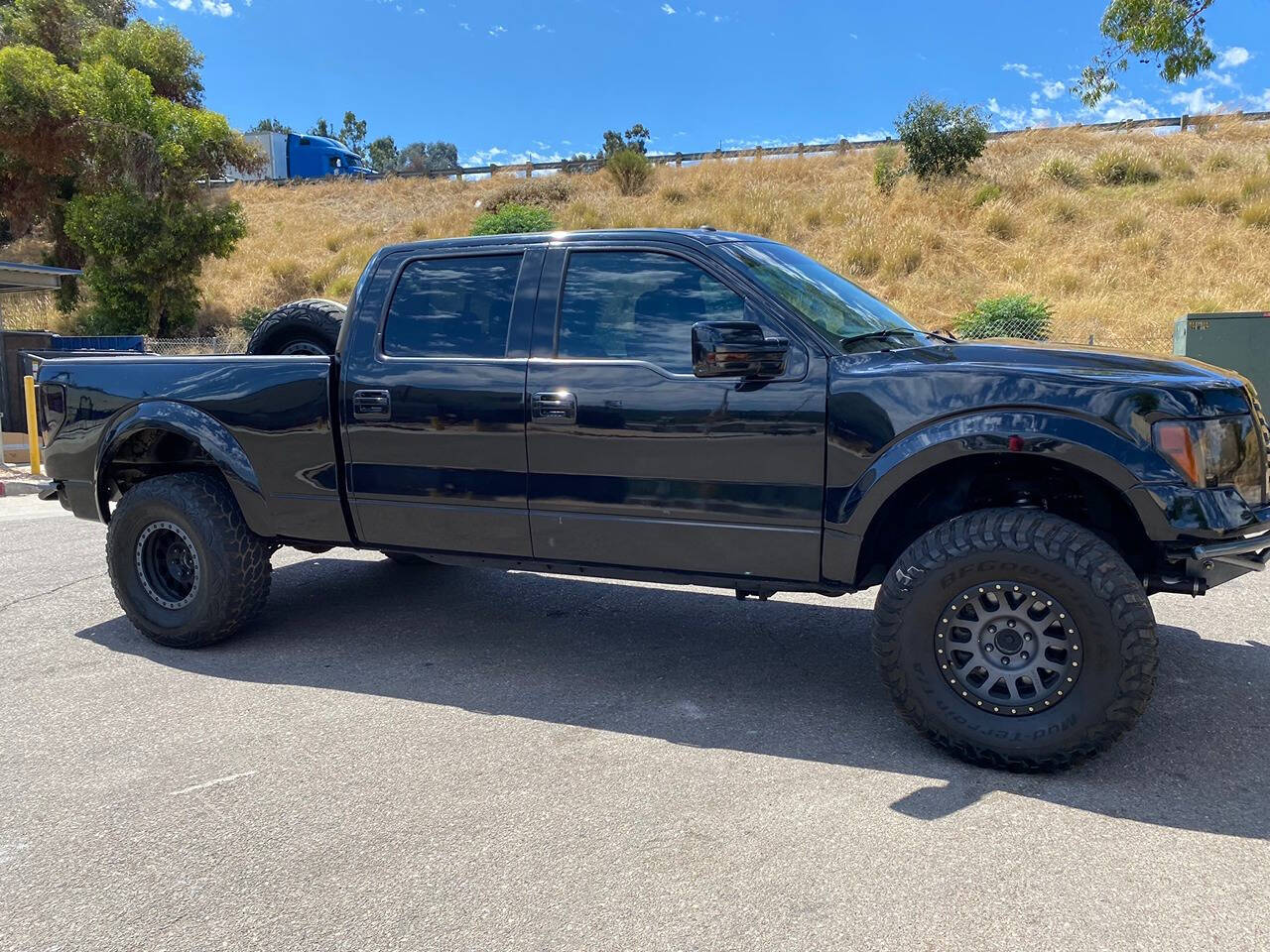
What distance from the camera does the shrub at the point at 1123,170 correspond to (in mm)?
23578

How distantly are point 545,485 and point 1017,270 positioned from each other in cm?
1749

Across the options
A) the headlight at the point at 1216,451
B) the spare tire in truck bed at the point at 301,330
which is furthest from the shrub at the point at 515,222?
the headlight at the point at 1216,451

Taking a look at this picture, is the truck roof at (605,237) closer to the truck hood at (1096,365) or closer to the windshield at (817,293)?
the windshield at (817,293)

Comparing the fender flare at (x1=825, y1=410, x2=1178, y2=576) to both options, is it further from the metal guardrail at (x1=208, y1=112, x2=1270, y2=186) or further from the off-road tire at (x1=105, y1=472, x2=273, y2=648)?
the metal guardrail at (x1=208, y1=112, x2=1270, y2=186)

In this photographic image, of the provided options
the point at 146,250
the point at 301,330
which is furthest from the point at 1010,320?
the point at 146,250

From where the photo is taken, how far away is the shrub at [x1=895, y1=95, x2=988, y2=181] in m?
24.1

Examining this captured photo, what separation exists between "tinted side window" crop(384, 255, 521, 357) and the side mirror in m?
1.10

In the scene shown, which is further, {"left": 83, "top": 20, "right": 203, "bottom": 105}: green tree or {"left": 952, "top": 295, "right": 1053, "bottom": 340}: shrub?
{"left": 83, "top": 20, "right": 203, "bottom": 105}: green tree

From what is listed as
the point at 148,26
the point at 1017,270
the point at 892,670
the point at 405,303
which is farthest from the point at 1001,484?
the point at 148,26

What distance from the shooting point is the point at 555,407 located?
427cm

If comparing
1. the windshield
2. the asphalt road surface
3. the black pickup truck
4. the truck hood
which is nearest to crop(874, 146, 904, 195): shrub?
the asphalt road surface

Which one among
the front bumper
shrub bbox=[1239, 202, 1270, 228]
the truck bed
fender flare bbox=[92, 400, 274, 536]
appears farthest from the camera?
shrub bbox=[1239, 202, 1270, 228]

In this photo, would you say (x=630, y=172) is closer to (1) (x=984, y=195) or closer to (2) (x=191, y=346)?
(1) (x=984, y=195)

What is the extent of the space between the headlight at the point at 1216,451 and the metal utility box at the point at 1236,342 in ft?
22.8
